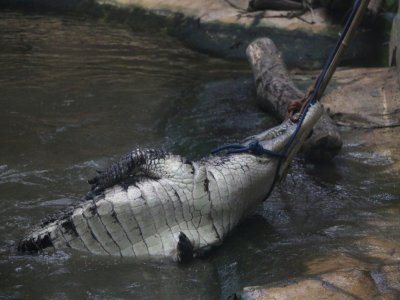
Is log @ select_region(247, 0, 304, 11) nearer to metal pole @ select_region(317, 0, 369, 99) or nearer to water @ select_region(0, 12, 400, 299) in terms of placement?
water @ select_region(0, 12, 400, 299)

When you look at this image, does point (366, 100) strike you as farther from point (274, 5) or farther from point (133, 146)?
point (274, 5)

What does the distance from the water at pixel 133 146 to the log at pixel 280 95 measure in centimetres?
16

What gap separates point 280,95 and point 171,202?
3178 mm

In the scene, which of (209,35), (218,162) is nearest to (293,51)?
(209,35)

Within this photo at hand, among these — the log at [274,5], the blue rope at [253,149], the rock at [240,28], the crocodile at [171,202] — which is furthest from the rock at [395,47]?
the blue rope at [253,149]

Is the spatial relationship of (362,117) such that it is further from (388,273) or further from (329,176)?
(388,273)

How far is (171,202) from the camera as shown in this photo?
396 centimetres

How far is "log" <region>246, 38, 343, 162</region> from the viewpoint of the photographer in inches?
213

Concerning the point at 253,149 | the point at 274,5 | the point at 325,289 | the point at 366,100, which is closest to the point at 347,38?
the point at 253,149

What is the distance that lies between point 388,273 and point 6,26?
34.1 ft

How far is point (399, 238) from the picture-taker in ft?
12.7

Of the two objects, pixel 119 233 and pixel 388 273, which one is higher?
pixel 388 273

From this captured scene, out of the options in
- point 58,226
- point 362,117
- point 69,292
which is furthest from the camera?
point 362,117

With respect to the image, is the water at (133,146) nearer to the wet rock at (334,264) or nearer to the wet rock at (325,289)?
the wet rock at (334,264)
